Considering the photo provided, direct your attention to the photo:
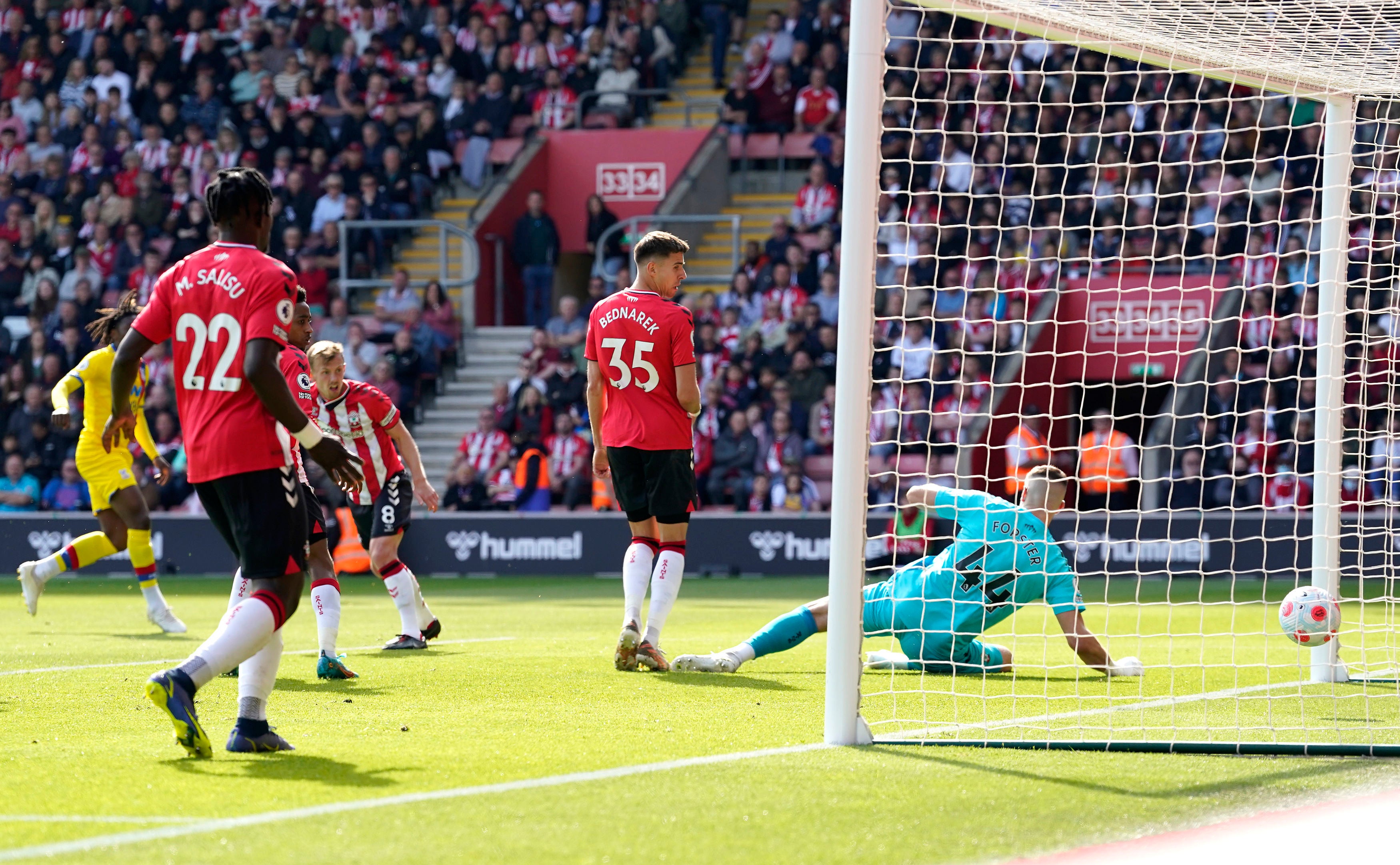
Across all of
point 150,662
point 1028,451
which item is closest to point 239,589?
point 150,662

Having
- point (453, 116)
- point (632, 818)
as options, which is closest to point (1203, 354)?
point (453, 116)

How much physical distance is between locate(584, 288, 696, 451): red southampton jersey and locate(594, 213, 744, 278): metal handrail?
12714 millimetres

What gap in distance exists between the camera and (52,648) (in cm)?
991

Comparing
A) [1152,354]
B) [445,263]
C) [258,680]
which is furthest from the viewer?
[445,263]

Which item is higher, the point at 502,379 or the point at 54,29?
the point at 54,29

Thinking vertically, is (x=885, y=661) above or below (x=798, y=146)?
below

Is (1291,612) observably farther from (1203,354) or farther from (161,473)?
(1203,354)

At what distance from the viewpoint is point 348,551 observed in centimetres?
1823

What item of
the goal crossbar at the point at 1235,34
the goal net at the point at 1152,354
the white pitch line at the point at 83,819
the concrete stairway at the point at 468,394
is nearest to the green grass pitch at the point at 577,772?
the white pitch line at the point at 83,819

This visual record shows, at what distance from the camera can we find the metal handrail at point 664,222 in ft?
70.9

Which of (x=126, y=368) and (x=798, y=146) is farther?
(x=798, y=146)

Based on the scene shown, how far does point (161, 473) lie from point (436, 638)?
2053 millimetres

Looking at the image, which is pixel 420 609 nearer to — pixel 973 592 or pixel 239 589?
pixel 239 589

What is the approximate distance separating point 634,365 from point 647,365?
0.21 feet
